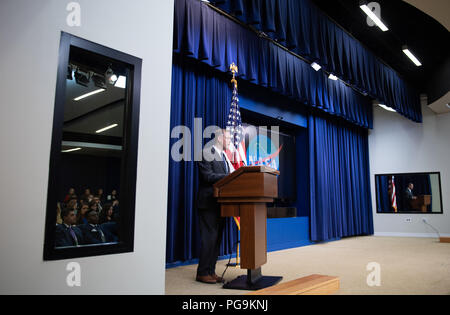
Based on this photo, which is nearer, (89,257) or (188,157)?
(89,257)

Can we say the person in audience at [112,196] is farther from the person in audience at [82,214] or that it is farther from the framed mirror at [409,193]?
the framed mirror at [409,193]

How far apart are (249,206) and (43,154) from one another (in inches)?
59.8

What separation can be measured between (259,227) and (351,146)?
6.51m

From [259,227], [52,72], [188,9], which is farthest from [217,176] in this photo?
[188,9]

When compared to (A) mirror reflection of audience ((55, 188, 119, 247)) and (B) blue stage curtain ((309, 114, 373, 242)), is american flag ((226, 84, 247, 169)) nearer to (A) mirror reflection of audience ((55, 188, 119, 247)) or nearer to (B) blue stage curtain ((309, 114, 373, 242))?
(A) mirror reflection of audience ((55, 188, 119, 247))

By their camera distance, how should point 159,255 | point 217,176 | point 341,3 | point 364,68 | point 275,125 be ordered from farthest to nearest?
point 275,125
point 364,68
point 341,3
point 217,176
point 159,255

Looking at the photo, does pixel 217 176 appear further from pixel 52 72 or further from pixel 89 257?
pixel 52 72

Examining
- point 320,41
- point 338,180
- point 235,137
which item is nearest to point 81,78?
point 235,137

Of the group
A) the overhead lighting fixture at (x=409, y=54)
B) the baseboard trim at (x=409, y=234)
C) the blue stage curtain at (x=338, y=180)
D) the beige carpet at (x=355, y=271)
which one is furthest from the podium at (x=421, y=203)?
the overhead lighting fixture at (x=409, y=54)

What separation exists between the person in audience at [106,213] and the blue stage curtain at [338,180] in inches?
185

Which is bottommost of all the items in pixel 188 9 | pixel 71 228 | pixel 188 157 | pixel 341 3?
pixel 71 228

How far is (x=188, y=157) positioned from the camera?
4238 millimetres

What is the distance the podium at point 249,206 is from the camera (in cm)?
264

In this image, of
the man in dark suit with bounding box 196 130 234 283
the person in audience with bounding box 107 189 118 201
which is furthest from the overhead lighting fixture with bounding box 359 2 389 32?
the person in audience with bounding box 107 189 118 201
